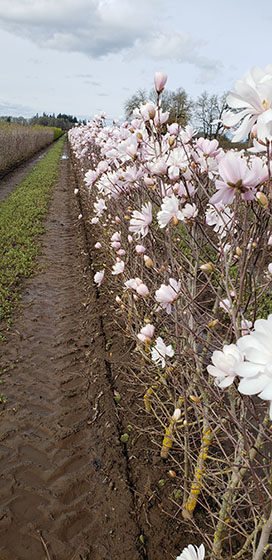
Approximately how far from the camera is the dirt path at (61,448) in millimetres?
1972

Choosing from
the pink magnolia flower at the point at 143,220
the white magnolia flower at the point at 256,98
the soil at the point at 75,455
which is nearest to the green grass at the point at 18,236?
the soil at the point at 75,455

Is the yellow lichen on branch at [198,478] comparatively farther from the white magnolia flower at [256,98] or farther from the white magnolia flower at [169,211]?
the white magnolia flower at [256,98]

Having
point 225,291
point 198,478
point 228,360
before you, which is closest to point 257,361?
point 228,360

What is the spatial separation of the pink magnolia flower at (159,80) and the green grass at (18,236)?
3030mm

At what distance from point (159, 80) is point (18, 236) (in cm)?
545

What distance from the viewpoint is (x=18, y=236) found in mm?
6699

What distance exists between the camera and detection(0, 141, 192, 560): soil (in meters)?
1.97

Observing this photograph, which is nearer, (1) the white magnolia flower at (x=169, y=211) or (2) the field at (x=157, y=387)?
(2) the field at (x=157, y=387)

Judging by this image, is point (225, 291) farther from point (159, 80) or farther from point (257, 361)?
point (159, 80)

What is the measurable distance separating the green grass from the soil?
54 cm

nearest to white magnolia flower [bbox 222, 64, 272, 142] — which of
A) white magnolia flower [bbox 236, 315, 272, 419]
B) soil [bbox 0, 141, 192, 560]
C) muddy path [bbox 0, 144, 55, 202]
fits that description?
white magnolia flower [bbox 236, 315, 272, 419]

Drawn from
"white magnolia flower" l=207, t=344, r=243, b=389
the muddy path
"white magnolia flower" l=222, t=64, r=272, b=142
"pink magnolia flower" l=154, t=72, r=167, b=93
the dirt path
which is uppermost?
"pink magnolia flower" l=154, t=72, r=167, b=93

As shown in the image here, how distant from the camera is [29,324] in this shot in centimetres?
406

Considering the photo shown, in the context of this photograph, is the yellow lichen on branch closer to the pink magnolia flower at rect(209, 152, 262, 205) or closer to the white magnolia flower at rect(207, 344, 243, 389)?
the white magnolia flower at rect(207, 344, 243, 389)
